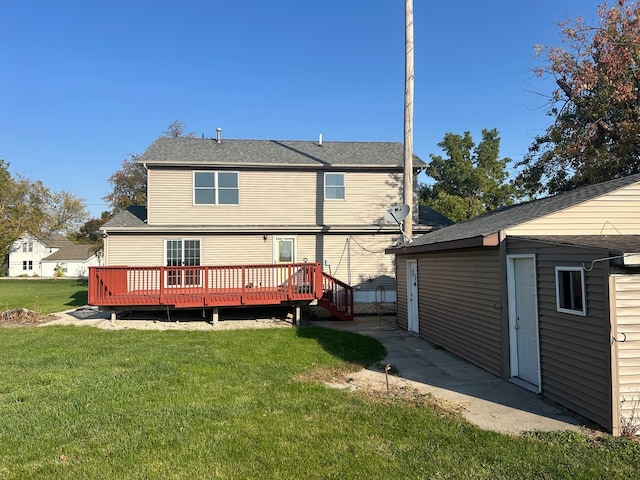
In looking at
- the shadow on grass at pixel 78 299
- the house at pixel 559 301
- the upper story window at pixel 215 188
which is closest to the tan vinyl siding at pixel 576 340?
the house at pixel 559 301

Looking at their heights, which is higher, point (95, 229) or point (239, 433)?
point (95, 229)

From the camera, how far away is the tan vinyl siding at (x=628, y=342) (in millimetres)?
4438

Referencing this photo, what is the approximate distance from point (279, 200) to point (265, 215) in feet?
2.52

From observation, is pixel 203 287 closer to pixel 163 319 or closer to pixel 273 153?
pixel 163 319

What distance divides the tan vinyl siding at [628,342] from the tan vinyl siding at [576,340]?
11cm

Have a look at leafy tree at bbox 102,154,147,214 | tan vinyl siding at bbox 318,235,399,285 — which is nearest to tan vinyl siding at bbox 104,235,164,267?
tan vinyl siding at bbox 318,235,399,285

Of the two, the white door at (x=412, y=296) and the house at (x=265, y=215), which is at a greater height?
the house at (x=265, y=215)

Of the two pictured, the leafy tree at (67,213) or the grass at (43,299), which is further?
the leafy tree at (67,213)

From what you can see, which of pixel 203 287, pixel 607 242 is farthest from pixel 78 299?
pixel 607 242

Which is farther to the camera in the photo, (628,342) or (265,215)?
(265,215)

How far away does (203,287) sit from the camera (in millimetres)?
12062

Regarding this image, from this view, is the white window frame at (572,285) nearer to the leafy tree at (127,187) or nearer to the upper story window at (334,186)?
the upper story window at (334,186)

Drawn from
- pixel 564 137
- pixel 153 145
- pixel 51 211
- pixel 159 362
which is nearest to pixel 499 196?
pixel 564 137

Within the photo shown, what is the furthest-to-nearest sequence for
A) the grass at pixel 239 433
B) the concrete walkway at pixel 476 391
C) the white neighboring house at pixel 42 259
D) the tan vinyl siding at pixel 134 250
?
1. the white neighboring house at pixel 42 259
2. the tan vinyl siding at pixel 134 250
3. the concrete walkway at pixel 476 391
4. the grass at pixel 239 433
